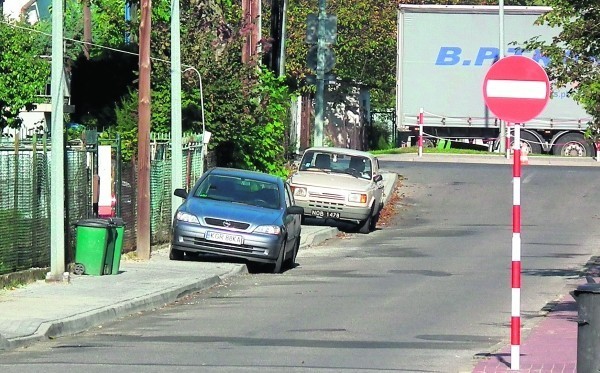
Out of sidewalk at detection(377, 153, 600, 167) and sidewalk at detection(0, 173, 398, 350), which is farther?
sidewalk at detection(377, 153, 600, 167)

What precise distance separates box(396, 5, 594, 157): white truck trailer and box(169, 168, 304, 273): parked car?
92.1 ft

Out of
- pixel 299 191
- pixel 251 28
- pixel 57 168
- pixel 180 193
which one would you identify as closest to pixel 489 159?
pixel 251 28

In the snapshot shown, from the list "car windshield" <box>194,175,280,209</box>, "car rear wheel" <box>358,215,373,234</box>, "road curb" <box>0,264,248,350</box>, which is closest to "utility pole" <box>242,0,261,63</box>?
"car rear wheel" <box>358,215,373,234</box>

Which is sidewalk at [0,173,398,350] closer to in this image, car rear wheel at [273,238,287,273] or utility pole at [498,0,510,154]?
car rear wheel at [273,238,287,273]

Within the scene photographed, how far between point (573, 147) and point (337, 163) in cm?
2164

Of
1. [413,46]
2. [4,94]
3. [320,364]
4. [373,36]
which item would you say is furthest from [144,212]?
[373,36]

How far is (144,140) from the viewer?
21781 millimetres

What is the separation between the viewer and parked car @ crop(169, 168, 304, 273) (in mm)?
21141

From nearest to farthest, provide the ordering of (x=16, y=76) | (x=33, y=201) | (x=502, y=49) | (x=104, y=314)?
1. (x=104, y=314)
2. (x=33, y=201)
3. (x=16, y=76)
4. (x=502, y=49)

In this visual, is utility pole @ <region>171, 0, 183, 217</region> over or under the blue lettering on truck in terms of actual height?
under

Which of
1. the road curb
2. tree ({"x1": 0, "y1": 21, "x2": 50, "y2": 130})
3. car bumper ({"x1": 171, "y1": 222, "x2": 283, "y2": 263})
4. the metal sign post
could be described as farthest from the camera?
tree ({"x1": 0, "y1": 21, "x2": 50, "y2": 130})

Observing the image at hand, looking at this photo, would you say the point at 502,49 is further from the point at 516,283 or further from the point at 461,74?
the point at 516,283

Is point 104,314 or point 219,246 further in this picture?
point 219,246

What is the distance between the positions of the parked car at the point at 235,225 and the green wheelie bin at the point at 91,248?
235 cm
